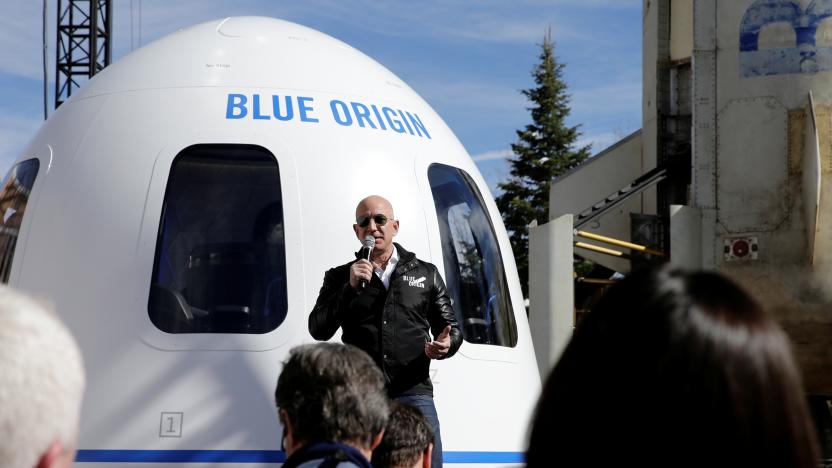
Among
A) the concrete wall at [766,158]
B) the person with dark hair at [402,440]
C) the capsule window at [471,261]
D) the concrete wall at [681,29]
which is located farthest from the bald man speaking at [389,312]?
the concrete wall at [681,29]

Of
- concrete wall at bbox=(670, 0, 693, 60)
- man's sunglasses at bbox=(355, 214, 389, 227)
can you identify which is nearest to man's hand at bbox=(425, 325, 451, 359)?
man's sunglasses at bbox=(355, 214, 389, 227)

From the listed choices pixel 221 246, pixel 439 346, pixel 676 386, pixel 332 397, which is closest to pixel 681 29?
pixel 221 246

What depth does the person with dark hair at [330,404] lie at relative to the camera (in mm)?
2998

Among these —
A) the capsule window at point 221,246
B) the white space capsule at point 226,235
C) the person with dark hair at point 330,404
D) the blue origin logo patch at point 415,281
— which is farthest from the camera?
the capsule window at point 221,246

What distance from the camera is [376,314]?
552cm

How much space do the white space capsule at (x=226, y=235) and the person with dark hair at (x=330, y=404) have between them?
106 inches

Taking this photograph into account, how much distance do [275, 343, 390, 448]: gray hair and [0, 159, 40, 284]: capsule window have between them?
3.99 m

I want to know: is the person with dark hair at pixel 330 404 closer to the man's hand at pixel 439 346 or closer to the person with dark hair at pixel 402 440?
the person with dark hair at pixel 402 440

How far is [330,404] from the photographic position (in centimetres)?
301

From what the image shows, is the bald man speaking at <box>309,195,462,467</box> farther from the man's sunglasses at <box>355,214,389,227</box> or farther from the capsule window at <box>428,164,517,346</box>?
the capsule window at <box>428,164,517,346</box>

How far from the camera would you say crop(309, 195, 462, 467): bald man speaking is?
215 inches

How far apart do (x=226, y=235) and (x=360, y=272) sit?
1.21 meters

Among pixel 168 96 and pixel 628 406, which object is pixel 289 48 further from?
pixel 628 406

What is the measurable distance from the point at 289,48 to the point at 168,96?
0.92 meters
